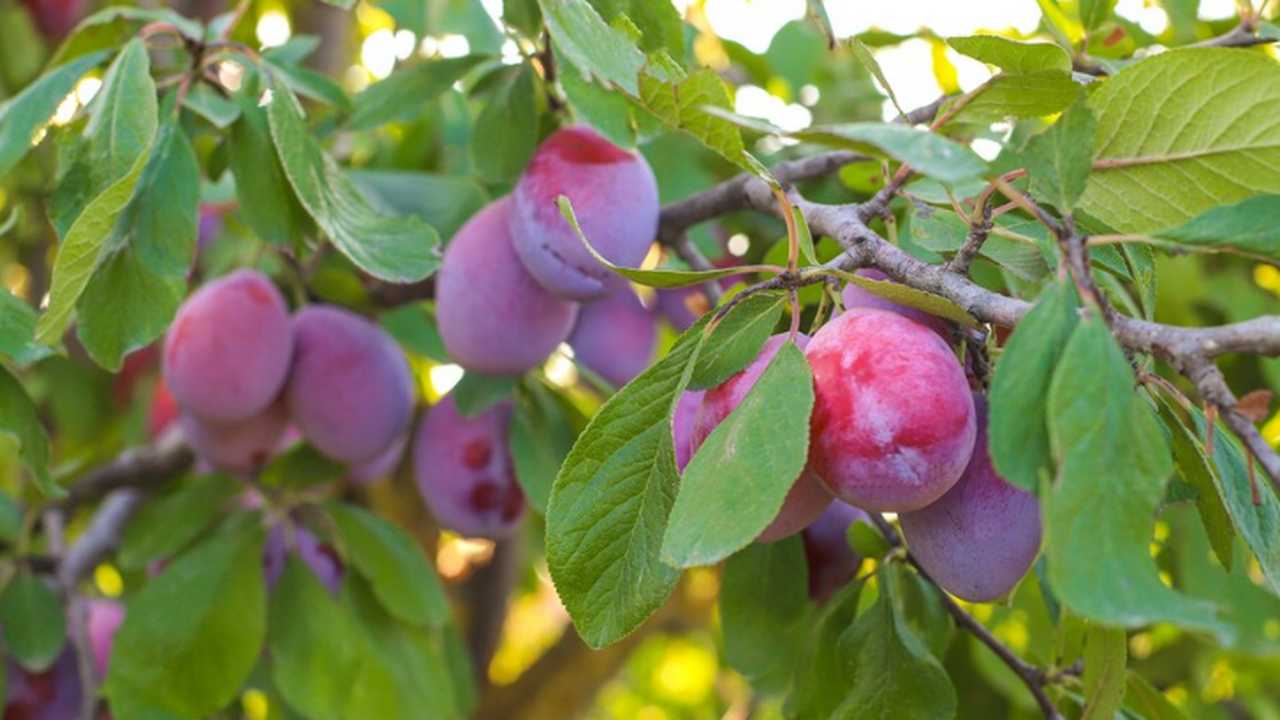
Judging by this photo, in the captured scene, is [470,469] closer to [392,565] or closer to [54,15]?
[392,565]

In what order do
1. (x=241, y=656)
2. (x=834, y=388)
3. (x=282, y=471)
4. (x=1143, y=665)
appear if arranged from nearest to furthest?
(x=834, y=388), (x=241, y=656), (x=282, y=471), (x=1143, y=665)

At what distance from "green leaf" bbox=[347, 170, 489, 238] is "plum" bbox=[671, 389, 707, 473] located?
0.41 metres

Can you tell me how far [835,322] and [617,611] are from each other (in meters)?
0.15

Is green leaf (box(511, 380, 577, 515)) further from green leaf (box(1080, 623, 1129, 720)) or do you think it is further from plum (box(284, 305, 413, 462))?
green leaf (box(1080, 623, 1129, 720))

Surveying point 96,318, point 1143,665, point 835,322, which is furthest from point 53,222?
point 1143,665

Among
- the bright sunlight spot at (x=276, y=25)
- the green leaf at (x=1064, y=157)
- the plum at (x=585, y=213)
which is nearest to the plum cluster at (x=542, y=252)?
the plum at (x=585, y=213)

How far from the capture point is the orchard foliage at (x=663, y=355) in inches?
18.1

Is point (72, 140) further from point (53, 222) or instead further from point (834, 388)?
point (834, 388)

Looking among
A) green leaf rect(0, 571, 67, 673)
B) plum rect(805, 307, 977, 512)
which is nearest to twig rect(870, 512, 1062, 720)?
plum rect(805, 307, 977, 512)

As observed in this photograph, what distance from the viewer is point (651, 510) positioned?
0.53 meters

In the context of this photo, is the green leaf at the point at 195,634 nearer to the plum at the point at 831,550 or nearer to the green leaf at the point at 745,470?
the plum at the point at 831,550

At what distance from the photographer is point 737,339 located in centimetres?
53

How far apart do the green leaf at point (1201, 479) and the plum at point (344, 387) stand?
617 millimetres

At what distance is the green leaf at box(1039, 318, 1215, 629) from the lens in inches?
15.3
